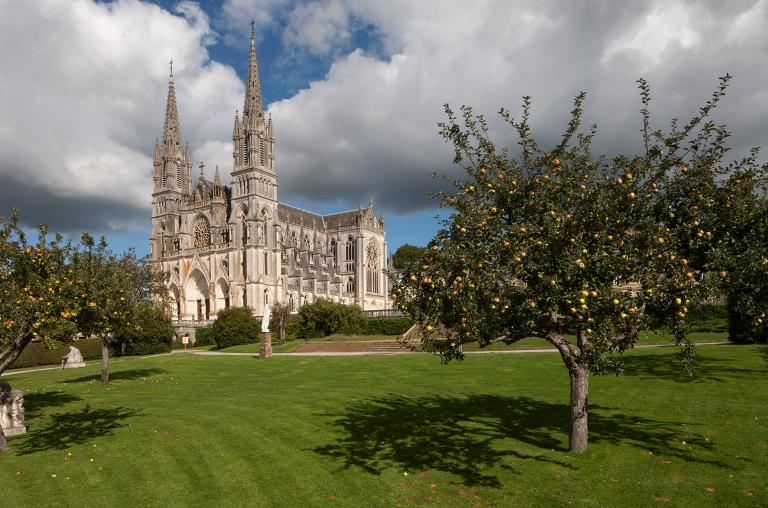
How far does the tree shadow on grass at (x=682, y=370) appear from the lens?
18219 mm

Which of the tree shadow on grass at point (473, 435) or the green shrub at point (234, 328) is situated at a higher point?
the green shrub at point (234, 328)

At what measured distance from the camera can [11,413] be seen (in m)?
14.9

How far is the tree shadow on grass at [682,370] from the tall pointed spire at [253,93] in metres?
73.3

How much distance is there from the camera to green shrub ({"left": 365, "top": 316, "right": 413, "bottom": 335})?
176ft

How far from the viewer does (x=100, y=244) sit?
25.4m

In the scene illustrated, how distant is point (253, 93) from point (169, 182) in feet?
71.1

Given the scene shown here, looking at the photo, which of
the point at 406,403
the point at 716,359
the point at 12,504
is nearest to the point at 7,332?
the point at 12,504

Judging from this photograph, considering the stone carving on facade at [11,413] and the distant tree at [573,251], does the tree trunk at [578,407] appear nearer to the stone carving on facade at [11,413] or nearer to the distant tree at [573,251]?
the distant tree at [573,251]

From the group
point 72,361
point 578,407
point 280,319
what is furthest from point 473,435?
point 280,319

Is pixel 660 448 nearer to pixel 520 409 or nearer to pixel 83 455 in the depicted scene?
pixel 520 409

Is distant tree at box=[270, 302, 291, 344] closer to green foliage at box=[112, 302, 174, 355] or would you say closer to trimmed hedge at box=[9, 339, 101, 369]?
green foliage at box=[112, 302, 174, 355]

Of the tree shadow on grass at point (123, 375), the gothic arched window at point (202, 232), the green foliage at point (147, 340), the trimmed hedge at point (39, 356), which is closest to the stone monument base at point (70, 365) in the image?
the trimmed hedge at point (39, 356)

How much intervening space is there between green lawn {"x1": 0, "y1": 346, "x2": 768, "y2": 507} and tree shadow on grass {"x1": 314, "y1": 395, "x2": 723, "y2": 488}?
54 mm

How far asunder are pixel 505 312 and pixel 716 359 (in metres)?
17.1
